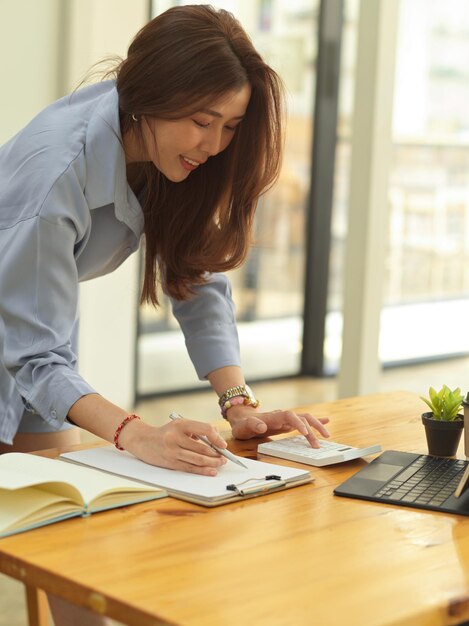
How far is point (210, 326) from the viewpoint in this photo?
208cm

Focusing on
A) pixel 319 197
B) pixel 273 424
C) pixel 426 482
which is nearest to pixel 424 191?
pixel 319 197

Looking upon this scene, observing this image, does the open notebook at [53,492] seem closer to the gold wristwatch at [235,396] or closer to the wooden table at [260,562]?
the wooden table at [260,562]

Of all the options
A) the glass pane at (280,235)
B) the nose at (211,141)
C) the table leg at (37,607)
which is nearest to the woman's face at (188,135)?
the nose at (211,141)

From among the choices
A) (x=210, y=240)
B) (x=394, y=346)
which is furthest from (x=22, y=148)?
(x=394, y=346)

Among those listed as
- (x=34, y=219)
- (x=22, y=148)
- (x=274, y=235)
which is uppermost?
(x=22, y=148)

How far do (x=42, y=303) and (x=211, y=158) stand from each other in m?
0.58

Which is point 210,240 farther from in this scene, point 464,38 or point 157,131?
point 464,38

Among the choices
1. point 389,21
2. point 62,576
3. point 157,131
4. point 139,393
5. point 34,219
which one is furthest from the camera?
point 139,393

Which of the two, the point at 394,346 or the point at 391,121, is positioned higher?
the point at 391,121

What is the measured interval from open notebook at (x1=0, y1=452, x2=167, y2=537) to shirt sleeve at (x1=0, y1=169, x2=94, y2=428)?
21 cm

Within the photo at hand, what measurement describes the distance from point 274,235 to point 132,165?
3971mm

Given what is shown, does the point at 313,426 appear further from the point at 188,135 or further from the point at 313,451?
the point at 188,135

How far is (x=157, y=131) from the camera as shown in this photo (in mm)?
1821

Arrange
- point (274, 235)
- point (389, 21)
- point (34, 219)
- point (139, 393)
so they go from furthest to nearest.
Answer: point (274, 235) → point (139, 393) → point (389, 21) → point (34, 219)
